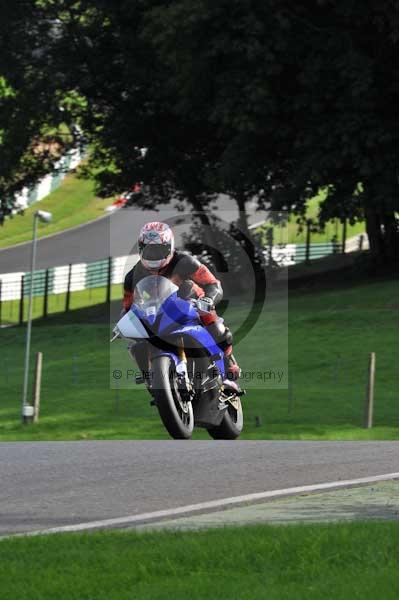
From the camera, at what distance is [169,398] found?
46.2ft

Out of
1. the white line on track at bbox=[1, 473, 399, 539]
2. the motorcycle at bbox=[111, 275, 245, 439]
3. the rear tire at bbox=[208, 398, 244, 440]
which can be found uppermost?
the motorcycle at bbox=[111, 275, 245, 439]

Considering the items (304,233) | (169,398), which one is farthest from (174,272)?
(304,233)

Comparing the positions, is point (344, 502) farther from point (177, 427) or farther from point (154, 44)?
point (154, 44)

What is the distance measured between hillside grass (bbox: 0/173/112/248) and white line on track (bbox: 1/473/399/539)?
195ft

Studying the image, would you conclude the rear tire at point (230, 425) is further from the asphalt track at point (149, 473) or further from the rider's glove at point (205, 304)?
the rider's glove at point (205, 304)

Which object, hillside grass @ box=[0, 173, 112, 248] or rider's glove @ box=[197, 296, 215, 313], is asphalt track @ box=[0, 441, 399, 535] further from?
hillside grass @ box=[0, 173, 112, 248]

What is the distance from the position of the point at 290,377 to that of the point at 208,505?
64.2 ft

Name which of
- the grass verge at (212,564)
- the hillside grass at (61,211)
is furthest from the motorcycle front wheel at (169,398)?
the hillside grass at (61,211)

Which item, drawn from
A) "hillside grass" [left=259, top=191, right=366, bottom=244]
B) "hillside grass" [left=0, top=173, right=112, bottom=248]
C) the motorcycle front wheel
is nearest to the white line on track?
the motorcycle front wheel

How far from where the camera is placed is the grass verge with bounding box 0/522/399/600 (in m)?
8.58

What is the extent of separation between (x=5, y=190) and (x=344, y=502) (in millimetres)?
42058

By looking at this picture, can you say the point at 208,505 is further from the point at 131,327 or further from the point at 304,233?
the point at 304,233

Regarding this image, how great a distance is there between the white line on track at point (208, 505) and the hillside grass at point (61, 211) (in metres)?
59.3

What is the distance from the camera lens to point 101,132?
49.9 metres
